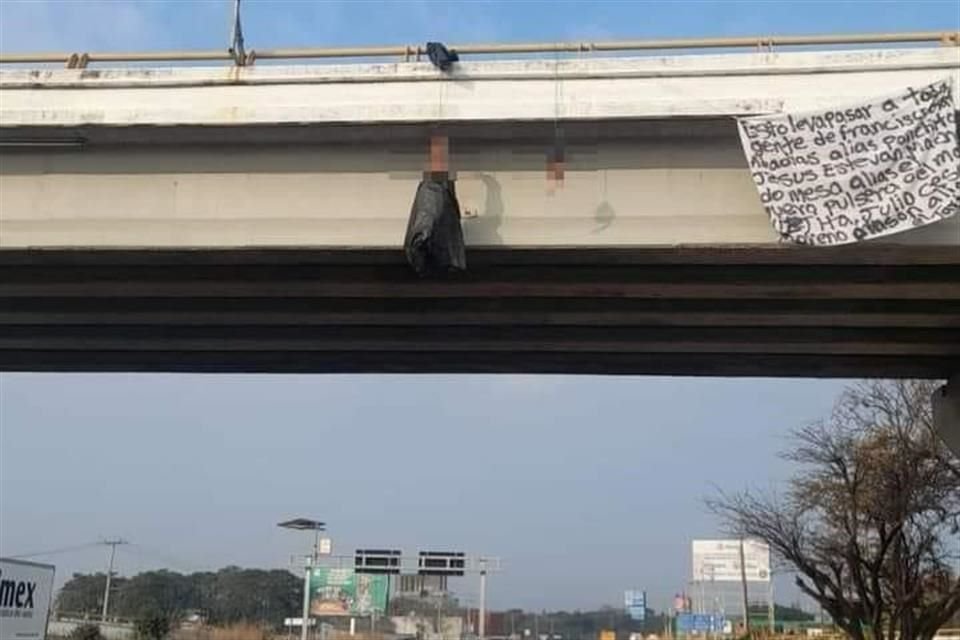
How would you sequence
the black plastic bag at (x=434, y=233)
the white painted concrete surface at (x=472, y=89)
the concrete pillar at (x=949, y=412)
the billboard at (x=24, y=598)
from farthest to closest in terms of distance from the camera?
the billboard at (x=24, y=598), the concrete pillar at (x=949, y=412), the white painted concrete surface at (x=472, y=89), the black plastic bag at (x=434, y=233)

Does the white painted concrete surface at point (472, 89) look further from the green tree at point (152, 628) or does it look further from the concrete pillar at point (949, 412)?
the green tree at point (152, 628)

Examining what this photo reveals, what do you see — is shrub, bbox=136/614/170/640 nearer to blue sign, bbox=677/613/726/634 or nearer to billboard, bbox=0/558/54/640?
billboard, bbox=0/558/54/640

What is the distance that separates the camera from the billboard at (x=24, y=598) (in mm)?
19625

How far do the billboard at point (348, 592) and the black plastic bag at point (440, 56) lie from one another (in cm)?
6531

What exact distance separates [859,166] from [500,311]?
200 inches

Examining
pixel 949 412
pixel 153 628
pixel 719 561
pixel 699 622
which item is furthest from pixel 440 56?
pixel 719 561

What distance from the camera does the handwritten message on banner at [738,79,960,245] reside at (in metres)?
11.4

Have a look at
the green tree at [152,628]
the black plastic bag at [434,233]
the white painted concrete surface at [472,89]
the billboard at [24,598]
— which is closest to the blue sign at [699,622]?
the green tree at [152,628]

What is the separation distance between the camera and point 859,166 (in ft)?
38.0

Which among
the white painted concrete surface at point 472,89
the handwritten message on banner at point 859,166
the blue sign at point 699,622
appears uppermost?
the white painted concrete surface at point 472,89

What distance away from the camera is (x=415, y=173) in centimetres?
1263

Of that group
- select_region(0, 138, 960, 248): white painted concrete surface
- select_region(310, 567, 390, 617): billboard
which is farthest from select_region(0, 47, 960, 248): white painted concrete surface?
select_region(310, 567, 390, 617): billboard

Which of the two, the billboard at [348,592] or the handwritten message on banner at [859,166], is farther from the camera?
the billboard at [348,592]

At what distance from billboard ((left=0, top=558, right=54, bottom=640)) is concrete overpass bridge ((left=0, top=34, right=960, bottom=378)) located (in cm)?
783
